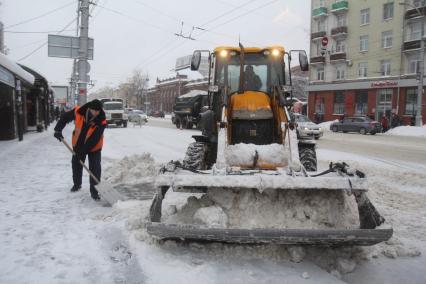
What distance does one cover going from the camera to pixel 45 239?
4.69 meters

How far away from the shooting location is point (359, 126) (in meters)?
30.5

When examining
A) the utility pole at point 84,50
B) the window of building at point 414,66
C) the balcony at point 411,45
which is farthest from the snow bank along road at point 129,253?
the balcony at point 411,45

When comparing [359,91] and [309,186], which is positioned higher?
[359,91]

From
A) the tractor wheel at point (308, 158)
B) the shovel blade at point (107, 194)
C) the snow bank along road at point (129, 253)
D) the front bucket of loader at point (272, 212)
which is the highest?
the tractor wheel at point (308, 158)

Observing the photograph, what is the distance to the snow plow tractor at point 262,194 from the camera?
156 inches

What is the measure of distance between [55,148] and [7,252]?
11008 mm

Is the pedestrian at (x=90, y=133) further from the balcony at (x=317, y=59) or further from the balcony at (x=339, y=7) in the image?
the balcony at (x=317, y=59)

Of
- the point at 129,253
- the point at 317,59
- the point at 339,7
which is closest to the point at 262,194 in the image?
the point at 129,253

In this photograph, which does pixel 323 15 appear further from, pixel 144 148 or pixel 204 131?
pixel 204 131

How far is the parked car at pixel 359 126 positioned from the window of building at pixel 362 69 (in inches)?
457

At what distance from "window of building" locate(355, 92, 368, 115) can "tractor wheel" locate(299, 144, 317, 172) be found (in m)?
36.9

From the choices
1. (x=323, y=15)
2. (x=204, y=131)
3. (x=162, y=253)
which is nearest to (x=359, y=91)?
(x=323, y=15)

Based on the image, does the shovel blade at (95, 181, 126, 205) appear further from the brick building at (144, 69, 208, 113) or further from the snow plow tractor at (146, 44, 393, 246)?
the brick building at (144, 69, 208, 113)

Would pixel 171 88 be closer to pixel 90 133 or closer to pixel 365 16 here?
pixel 365 16
